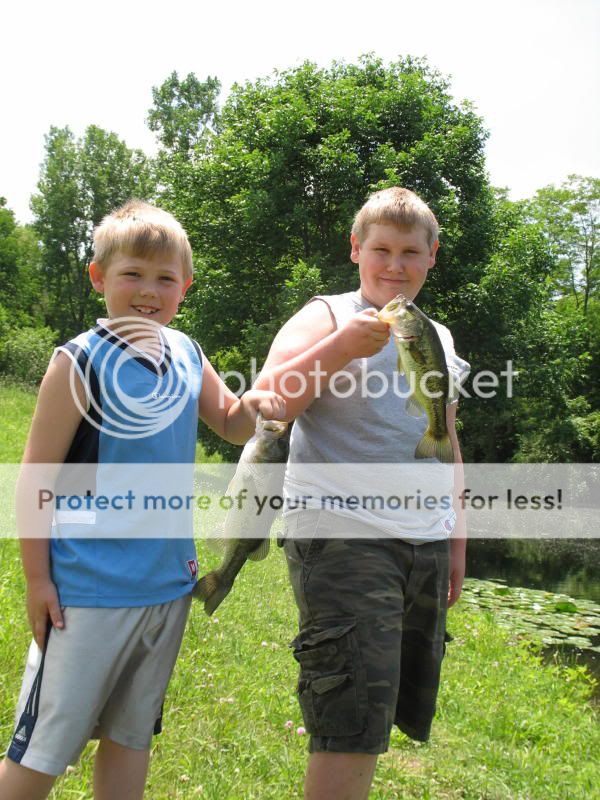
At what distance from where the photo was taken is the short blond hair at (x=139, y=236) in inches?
105

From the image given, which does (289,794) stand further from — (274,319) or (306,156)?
(306,156)

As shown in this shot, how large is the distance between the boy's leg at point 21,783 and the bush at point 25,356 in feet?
122

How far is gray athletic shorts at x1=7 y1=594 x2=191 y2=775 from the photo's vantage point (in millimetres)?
2227

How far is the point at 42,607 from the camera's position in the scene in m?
2.30

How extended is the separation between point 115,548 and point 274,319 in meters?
18.6

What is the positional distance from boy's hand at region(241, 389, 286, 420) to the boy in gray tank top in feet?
0.47

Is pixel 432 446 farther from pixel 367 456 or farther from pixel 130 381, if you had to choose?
pixel 130 381

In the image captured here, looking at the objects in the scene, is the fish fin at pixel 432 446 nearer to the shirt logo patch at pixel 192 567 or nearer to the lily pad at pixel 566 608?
the shirt logo patch at pixel 192 567

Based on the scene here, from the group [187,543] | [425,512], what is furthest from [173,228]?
[425,512]

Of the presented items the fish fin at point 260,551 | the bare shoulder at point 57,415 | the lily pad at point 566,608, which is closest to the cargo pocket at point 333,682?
the fish fin at point 260,551

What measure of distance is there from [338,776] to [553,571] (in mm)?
16637

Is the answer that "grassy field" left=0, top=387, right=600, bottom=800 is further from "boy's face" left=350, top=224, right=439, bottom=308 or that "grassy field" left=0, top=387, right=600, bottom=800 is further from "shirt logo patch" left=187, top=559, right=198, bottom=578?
"boy's face" left=350, top=224, right=439, bottom=308

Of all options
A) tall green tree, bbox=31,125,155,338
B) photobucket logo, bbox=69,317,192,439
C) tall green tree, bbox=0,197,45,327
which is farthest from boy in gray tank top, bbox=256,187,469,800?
tall green tree, bbox=0,197,45,327

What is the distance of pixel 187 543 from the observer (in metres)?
2.60
